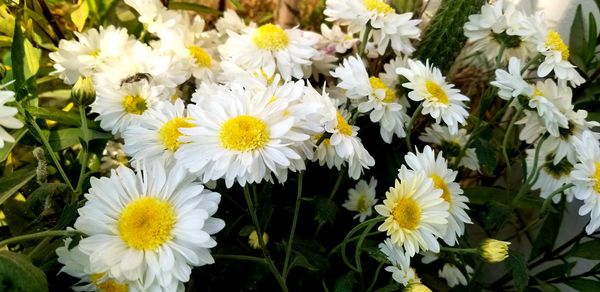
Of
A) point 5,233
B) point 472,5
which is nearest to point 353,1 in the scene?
point 472,5

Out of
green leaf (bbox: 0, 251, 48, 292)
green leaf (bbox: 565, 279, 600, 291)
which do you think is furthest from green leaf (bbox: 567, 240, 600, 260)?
green leaf (bbox: 0, 251, 48, 292)

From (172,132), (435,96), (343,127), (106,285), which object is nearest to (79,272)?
(106,285)

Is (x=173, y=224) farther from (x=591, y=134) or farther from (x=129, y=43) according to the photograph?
(x=591, y=134)

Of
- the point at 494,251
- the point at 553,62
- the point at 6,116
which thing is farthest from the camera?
the point at 553,62

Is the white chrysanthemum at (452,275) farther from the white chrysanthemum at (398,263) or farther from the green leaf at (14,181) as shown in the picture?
the green leaf at (14,181)

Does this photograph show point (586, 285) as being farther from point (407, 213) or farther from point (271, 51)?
point (271, 51)

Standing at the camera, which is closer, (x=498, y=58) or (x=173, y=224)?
(x=173, y=224)

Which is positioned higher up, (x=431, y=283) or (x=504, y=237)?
(x=431, y=283)
